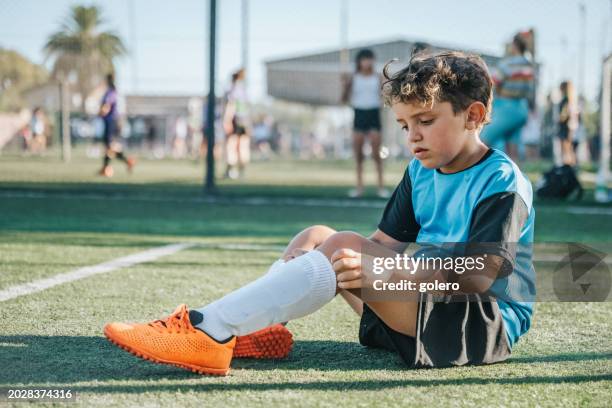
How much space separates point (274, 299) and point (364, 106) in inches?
290

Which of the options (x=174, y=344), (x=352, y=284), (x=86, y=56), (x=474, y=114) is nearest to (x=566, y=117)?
(x=474, y=114)

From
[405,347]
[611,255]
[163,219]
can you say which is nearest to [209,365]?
[405,347]

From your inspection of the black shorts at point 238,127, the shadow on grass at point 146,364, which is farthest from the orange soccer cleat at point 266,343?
the black shorts at point 238,127

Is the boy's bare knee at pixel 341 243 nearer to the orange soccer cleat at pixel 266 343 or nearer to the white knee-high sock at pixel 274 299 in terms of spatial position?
the white knee-high sock at pixel 274 299

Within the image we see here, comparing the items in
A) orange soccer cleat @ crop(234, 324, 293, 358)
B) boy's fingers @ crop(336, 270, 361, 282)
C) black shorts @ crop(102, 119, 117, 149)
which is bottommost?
orange soccer cleat @ crop(234, 324, 293, 358)

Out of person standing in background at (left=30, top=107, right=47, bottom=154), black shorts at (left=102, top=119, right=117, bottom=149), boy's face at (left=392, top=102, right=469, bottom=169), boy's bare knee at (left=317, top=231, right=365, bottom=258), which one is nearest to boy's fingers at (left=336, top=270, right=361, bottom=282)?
boy's bare knee at (left=317, top=231, right=365, bottom=258)

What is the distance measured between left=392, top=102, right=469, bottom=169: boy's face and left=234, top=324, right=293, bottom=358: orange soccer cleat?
72cm

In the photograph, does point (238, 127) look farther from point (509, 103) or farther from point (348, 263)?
point (348, 263)

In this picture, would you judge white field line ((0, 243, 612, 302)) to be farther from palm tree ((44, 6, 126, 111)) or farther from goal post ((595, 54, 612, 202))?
palm tree ((44, 6, 126, 111))

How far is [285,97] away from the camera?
106 ft

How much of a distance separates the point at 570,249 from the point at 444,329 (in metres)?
1.75

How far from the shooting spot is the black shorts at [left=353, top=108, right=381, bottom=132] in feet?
30.4

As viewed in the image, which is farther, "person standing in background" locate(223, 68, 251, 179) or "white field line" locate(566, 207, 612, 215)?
"person standing in background" locate(223, 68, 251, 179)

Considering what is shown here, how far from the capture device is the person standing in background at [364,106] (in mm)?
9211
